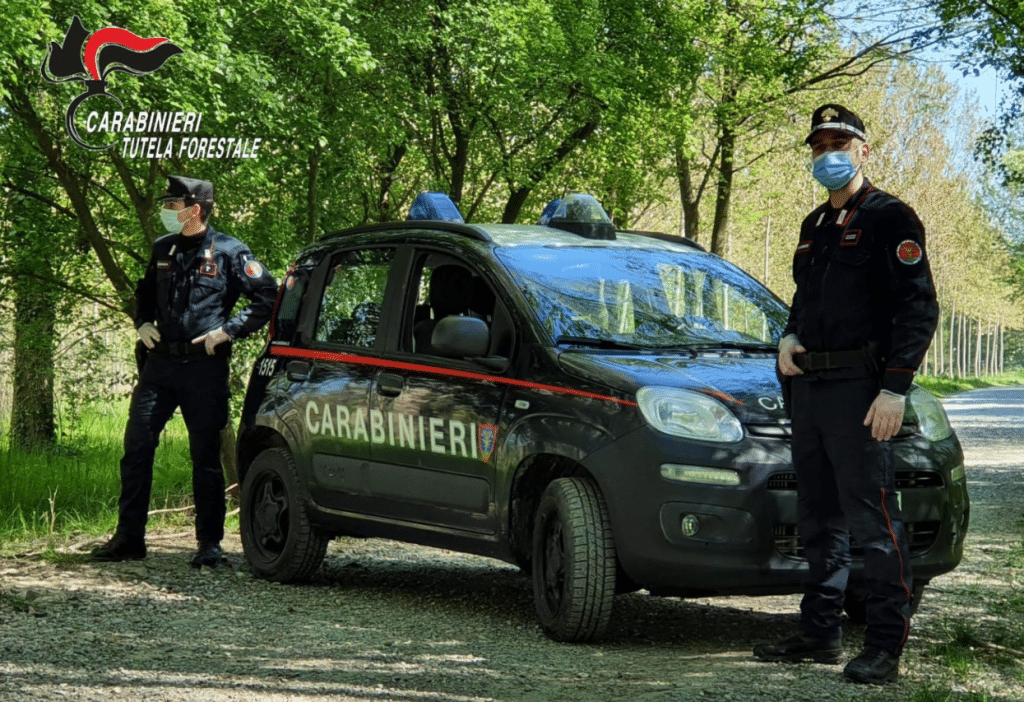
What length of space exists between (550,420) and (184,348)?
2788 mm

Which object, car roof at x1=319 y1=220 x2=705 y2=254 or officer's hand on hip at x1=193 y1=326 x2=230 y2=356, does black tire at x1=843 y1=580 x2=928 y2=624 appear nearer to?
car roof at x1=319 y1=220 x2=705 y2=254

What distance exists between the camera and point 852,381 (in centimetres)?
526

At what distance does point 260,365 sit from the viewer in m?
7.99

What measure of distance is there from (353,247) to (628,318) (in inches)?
72.4

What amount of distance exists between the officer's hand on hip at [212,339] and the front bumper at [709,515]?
292 centimetres

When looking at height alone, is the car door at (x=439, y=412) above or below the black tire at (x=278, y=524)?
above

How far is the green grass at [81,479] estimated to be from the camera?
34.4ft

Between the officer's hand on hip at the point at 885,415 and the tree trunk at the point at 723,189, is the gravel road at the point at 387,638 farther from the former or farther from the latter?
the tree trunk at the point at 723,189

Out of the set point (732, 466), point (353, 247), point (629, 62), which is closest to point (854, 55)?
point (629, 62)

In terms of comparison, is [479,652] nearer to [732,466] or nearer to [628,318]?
[732,466]

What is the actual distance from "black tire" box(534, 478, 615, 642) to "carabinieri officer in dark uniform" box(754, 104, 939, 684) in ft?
2.39

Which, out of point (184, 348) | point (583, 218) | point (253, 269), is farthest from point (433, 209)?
point (184, 348)

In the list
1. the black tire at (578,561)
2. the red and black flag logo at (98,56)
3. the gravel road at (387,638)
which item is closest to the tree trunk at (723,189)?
the red and black flag logo at (98,56)

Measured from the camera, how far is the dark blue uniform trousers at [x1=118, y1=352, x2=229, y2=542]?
795cm
